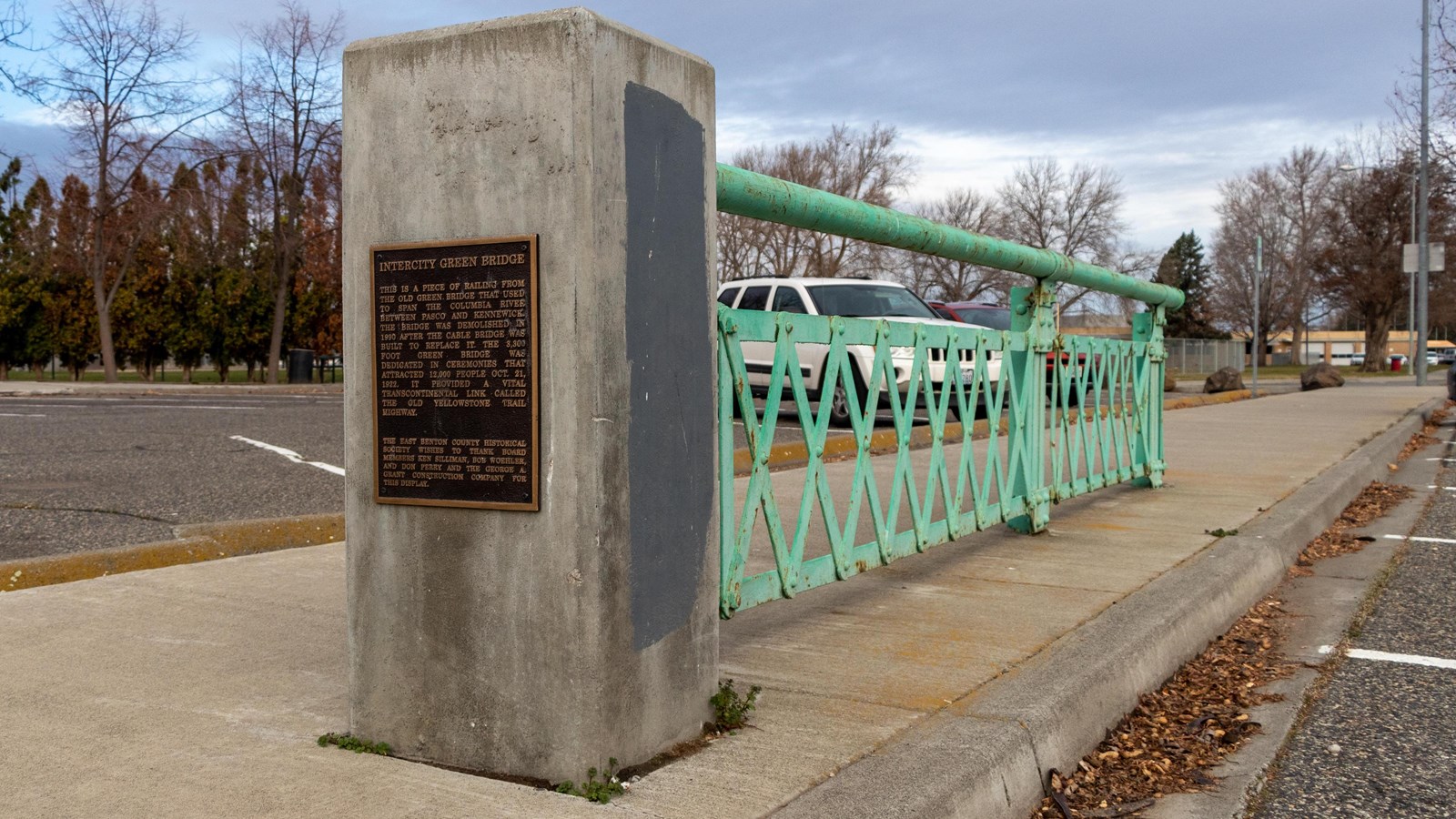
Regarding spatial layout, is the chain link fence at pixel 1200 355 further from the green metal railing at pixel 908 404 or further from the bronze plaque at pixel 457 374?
the bronze plaque at pixel 457 374

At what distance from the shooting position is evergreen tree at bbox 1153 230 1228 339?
81500mm

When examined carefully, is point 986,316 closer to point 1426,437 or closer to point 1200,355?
point 1426,437

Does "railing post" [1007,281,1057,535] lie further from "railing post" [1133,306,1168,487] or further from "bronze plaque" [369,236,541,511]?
"bronze plaque" [369,236,541,511]

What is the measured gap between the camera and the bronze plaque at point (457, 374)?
3.01 metres

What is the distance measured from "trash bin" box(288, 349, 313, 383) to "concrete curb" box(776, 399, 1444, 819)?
1230 inches

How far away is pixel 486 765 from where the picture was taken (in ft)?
10.2

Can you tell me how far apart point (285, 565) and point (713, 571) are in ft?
10.4

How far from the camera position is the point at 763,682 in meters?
3.92

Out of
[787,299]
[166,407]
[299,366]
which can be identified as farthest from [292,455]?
[299,366]

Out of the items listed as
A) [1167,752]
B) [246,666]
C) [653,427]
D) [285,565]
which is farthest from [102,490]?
[1167,752]

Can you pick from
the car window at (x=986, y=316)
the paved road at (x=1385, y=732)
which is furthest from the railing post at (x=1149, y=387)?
the car window at (x=986, y=316)

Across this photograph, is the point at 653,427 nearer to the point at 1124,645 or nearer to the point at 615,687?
the point at 615,687

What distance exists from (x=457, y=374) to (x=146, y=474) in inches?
284

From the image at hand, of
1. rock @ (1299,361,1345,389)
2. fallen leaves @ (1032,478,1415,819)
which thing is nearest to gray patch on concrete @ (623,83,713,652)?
fallen leaves @ (1032,478,1415,819)
